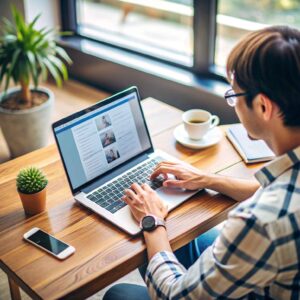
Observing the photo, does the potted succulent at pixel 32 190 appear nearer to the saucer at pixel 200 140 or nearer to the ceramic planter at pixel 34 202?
the ceramic planter at pixel 34 202

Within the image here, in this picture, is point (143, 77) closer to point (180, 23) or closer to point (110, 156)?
point (180, 23)

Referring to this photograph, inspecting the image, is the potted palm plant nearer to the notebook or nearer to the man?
the notebook

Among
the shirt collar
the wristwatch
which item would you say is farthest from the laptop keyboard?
the shirt collar

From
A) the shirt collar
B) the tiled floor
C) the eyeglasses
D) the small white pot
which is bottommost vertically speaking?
the tiled floor

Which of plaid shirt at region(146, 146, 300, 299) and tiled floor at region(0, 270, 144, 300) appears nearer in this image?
plaid shirt at region(146, 146, 300, 299)

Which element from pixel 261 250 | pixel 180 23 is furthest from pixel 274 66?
pixel 180 23

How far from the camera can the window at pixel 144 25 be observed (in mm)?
3254

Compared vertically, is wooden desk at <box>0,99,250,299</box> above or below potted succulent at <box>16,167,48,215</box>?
below

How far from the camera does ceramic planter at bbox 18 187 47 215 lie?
58.9 inches

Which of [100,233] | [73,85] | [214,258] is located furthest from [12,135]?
[214,258]

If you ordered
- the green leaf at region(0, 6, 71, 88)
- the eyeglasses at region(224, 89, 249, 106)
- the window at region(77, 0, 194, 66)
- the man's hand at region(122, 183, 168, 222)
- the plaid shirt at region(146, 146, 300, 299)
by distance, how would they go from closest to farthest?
the plaid shirt at region(146, 146, 300, 299) < the eyeglasses at region(224, 89, 249, 106) < the man's hand at region(122, 183, 168, 222) < the green leaf at region(0, 6, 71, 88) < the window at region(77, 0, 194, 66)

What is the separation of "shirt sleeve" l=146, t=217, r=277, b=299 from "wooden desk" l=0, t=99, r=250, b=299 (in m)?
0.19

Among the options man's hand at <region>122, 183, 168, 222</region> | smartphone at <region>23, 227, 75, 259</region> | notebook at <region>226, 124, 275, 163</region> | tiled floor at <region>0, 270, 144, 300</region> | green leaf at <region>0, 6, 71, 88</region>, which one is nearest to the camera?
smartphone at <region>23, 227, 75, 259</region>

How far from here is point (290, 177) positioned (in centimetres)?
111
